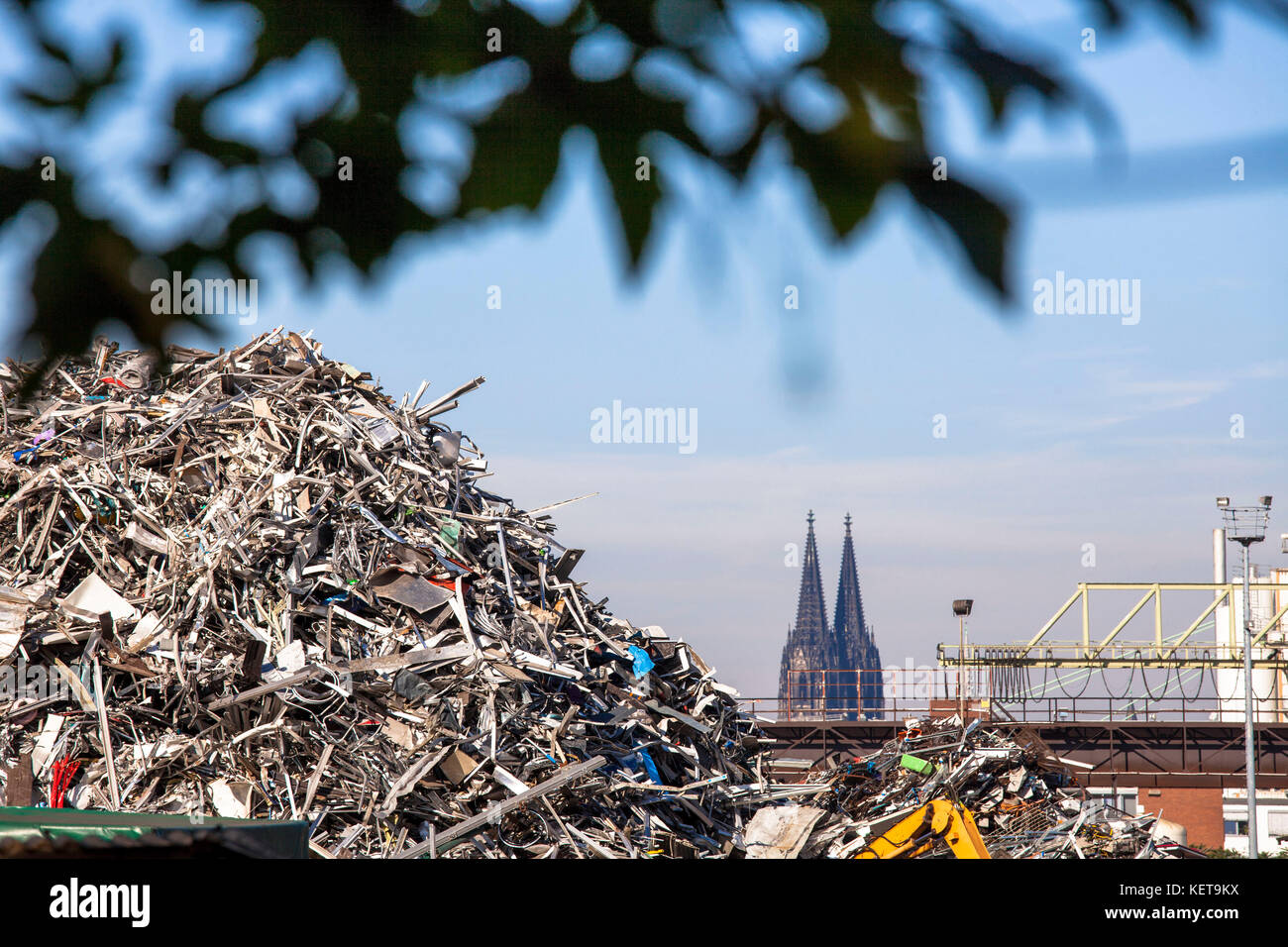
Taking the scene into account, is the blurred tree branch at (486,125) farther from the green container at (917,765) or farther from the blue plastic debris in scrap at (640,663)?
the green container at (917,765)

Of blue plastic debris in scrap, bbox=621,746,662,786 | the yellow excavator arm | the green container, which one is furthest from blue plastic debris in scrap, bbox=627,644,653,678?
the green container

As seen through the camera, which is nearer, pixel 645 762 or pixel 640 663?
pixel 645 762

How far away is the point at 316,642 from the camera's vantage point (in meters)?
9.30

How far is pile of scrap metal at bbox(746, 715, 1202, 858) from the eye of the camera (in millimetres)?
10445

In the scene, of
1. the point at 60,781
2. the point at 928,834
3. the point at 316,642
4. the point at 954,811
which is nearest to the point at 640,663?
the point at 928,834

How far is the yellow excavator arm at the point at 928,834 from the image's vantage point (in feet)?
34.6

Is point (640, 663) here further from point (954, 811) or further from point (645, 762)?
point (954, 811)

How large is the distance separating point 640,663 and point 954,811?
330 cm

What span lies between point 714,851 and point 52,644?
5467mm

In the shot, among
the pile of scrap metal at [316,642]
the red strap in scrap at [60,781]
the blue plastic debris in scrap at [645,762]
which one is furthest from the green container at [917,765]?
the red strap in scrap at [60,781]

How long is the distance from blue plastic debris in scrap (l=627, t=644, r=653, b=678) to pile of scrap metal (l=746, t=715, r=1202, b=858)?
187 cm

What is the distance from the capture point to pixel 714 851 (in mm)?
9516
